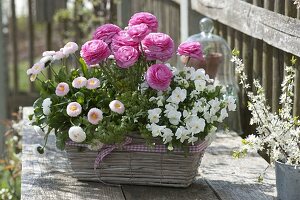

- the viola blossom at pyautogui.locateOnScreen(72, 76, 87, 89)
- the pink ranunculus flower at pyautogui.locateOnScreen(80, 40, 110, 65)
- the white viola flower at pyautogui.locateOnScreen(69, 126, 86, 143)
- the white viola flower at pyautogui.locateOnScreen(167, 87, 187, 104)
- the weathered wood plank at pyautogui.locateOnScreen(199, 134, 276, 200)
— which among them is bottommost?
the weathered wood plank at pyautogui.locateOnScreen(199, 134, 276, 200)

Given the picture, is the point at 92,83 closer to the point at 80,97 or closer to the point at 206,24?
the point at 80,97

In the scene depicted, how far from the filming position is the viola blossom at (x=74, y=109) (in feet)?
9.36

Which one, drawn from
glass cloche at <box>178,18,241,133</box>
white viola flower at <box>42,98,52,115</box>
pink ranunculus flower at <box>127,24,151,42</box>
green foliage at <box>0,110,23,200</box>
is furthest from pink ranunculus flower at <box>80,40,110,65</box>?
green foliage at <box>0,110,23,200</box>

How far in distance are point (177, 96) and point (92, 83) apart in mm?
303

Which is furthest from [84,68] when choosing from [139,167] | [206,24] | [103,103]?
[206,24]

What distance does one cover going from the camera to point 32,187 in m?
3.02

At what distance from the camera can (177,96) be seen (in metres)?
2.87

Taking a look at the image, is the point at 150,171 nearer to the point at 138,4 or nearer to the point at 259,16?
the point at 259,16

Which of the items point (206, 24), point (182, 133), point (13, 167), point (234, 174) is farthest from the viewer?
point (13, 167)

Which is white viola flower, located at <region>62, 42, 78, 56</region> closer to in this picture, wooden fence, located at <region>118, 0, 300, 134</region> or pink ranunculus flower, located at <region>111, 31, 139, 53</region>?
pink ranunculus flower, located at <region>111, 31, 139, 53</region>

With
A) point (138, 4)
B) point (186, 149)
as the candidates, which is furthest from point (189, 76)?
point (138, 4)

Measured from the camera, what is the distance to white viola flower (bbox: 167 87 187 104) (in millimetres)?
2859

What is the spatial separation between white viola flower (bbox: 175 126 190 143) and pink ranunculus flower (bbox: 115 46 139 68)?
288 mm

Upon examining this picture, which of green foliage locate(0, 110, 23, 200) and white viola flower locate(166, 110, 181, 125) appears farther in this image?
green foliage locate(0, 110, 23, 200)
